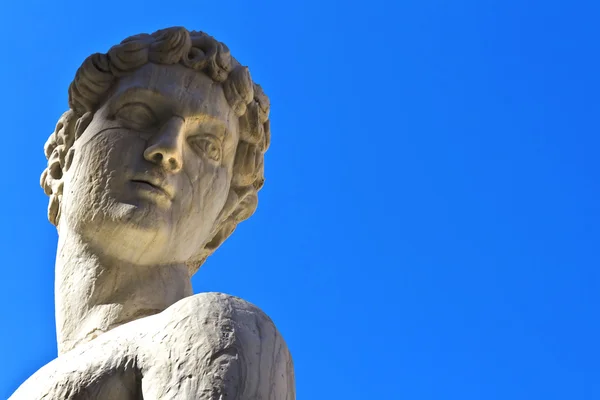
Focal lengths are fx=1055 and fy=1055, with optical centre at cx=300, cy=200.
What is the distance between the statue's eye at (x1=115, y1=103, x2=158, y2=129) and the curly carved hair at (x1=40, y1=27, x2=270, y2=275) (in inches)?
10.7

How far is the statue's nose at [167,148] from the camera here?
5.39 meters

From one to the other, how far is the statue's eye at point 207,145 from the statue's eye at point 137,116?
23cm

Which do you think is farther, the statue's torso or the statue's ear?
the statue's ear

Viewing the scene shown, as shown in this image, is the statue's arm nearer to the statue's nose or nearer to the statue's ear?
the statue's nose

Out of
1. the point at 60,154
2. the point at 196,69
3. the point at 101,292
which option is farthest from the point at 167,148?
the point at 60,154

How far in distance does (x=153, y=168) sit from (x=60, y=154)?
858mm

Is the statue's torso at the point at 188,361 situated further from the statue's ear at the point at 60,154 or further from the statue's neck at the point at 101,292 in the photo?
the statue's ear at the point at 60,154

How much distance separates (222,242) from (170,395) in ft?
7.28

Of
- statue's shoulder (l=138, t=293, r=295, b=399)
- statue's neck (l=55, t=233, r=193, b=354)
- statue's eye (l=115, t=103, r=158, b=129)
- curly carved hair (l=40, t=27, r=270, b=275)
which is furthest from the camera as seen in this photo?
curly carved hair (l=40, t=27, r=270, b=275)

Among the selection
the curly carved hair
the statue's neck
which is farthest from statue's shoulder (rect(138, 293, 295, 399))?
the curly carved hair

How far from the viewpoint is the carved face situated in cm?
532

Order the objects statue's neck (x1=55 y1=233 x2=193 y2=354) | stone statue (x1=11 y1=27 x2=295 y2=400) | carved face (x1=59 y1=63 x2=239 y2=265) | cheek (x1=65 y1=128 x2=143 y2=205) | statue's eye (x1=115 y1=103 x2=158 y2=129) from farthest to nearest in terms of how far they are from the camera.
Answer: statue's eye (x1=115 y1=103 x2=158 y2=129) < cheek (x1=65 y1=128 x2=143 y2=205) < carved face (x1=59 y1=63 x2=239 y2=265) < statue's neck (x1=55 y1=233 x2=193 y2=354) < stone statue (x1=11 y1=27 x2=295 y2=400)

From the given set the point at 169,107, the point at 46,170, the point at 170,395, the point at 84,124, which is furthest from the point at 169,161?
the point at 170,395

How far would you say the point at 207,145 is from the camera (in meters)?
5.72
